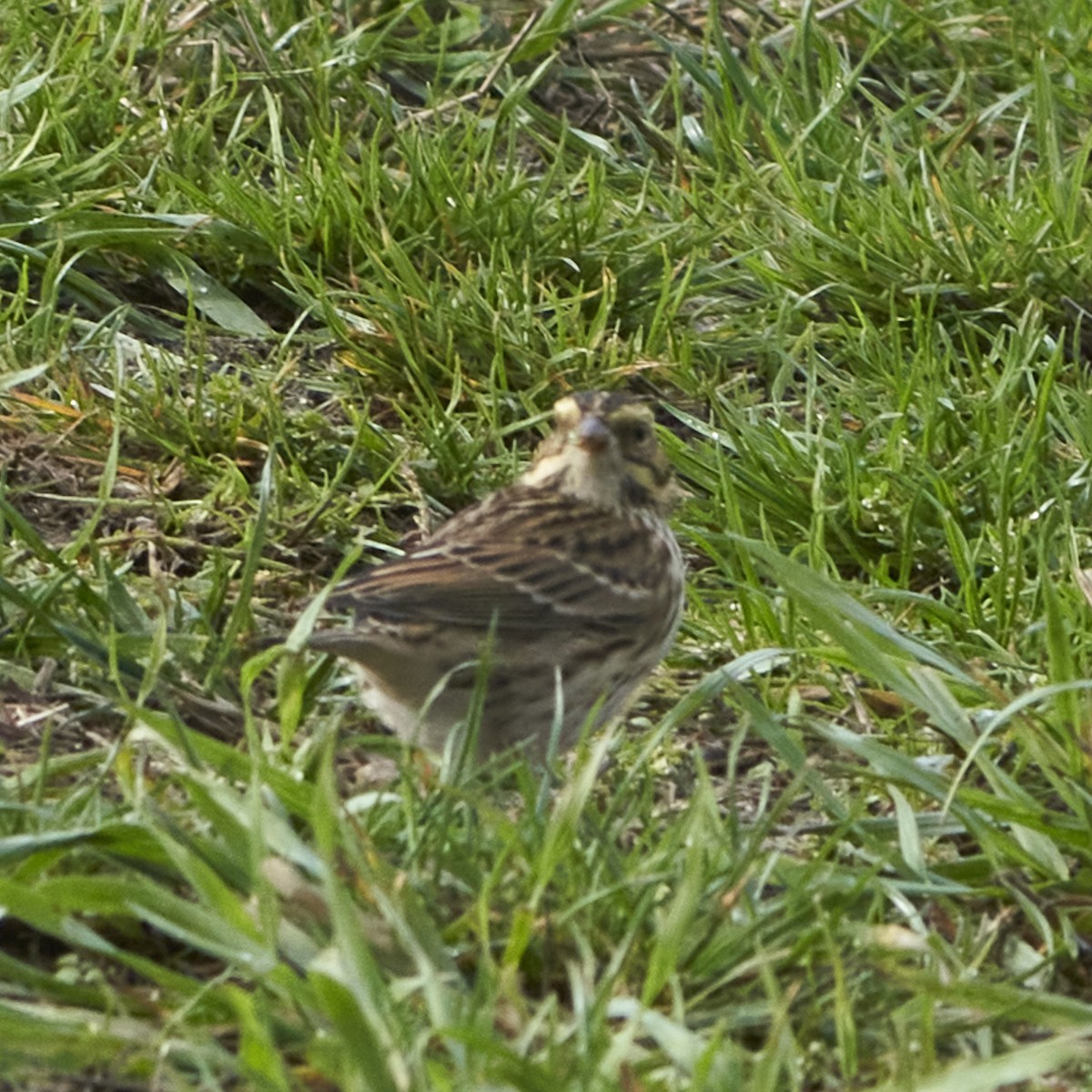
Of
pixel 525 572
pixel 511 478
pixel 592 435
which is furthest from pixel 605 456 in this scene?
pixel 511 478

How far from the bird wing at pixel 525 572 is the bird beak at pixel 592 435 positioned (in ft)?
0.43

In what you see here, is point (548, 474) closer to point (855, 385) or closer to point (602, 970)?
point (855, 385)

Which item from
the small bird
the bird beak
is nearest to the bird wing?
the small bird

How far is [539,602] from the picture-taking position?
4.55 m

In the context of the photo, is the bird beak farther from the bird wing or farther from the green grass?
the green grass

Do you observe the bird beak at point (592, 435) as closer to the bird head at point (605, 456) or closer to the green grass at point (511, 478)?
the bird head at point (605, 456)

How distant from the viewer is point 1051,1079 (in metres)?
3.48

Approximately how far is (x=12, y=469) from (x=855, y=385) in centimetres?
224

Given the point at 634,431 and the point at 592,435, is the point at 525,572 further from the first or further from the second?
the point at 634,431

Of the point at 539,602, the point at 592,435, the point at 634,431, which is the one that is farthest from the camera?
the point at 634,431

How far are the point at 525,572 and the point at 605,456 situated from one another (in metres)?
0.49

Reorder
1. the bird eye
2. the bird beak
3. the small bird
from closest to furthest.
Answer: the small bird < the bird beak < the bird eye

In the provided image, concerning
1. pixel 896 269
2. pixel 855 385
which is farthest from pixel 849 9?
pixel 855 385

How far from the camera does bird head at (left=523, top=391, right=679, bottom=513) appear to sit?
4.98m
